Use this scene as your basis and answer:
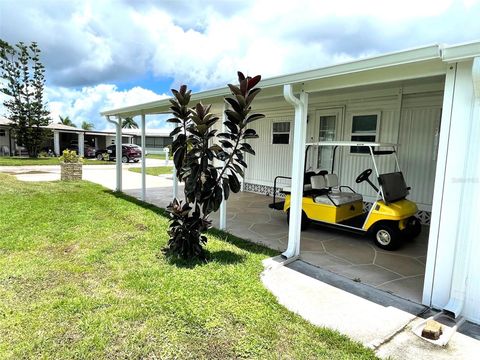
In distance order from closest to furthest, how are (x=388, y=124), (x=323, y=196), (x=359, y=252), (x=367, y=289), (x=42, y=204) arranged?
1. (x=367, y=289)
2. (x=359, y=252)
3. (x=323, y=196)
4. (x=388, y=124)
5. (x=42, y=204)

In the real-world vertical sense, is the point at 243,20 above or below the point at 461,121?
above

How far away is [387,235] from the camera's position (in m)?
4.77

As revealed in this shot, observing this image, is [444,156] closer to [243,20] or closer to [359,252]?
[359,252]

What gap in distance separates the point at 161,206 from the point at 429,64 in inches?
256

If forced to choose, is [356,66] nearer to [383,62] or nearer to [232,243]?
[383,62]

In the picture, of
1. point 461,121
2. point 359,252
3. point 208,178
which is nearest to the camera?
point 461,121

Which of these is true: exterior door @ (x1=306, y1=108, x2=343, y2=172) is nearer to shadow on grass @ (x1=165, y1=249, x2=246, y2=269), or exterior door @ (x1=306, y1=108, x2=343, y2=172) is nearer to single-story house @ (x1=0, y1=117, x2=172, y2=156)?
shadow on grass @ (x1=165, y1=249, x2=246, y2=269)

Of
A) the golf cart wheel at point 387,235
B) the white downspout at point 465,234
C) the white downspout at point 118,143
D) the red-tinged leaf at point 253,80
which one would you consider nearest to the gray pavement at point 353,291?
the golf cart wheel at point 387,235

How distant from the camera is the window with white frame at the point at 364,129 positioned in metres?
7.02

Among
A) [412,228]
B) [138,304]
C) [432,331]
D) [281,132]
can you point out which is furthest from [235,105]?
[281,132]

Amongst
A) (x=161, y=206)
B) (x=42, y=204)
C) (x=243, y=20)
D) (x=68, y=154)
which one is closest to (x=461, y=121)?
(x=161, y=206)

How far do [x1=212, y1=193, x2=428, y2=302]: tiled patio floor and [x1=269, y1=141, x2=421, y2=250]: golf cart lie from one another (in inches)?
9.8

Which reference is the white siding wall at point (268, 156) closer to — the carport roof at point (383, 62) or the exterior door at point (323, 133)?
the exterior door at point (323, 133)

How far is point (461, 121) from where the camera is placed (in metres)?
2.81
